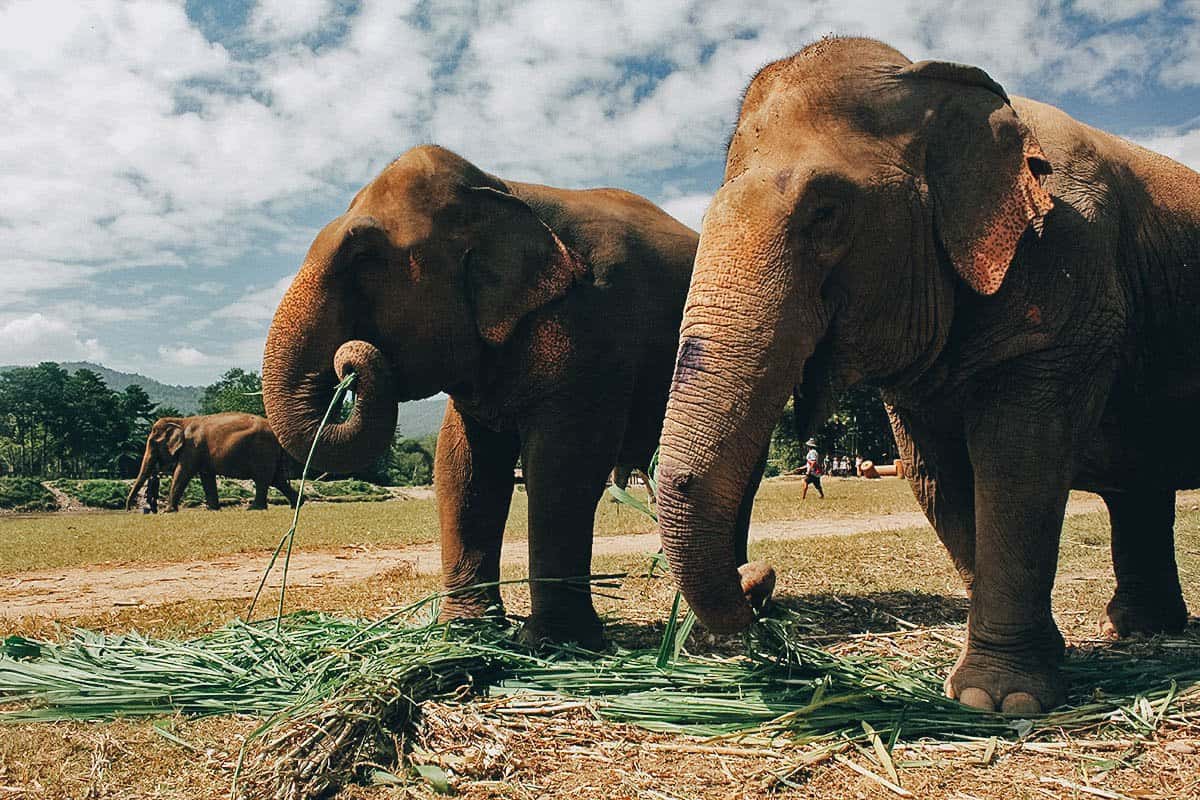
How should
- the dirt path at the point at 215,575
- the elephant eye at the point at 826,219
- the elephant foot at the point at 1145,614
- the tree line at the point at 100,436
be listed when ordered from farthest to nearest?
the tree line at the point at 100,436
the dirt path at the point at 215,575
the elephant foot at the point at 1145,614
the elephant eye at the point at 826,219

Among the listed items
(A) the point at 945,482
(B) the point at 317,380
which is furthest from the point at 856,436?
(B) the point at 317,380

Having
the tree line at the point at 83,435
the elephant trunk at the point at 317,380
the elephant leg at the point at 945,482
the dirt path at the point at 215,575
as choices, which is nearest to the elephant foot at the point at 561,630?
the elephant trunk at the point at 317,380

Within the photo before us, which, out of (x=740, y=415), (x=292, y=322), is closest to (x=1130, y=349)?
(x=740, y=415)

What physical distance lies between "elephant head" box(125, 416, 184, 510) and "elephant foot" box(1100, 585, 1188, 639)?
27.4 meters

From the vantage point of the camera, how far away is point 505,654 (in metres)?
4.89

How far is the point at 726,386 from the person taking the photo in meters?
3.76

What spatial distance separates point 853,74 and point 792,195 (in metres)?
0.80

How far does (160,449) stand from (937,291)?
93.9ft

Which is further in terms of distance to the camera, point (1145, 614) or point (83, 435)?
point (83, 435)

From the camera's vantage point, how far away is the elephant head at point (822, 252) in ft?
12.1

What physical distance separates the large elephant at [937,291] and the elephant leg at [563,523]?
1374 mm

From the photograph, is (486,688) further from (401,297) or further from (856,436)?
(856,436)

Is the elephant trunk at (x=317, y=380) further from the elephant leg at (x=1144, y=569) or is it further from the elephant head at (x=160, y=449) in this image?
the elephant head at (x=160, y=449)

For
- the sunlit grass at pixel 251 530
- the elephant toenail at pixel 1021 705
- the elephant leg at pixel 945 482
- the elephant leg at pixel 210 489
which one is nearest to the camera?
the elephant toenail at pixel 1021 705
